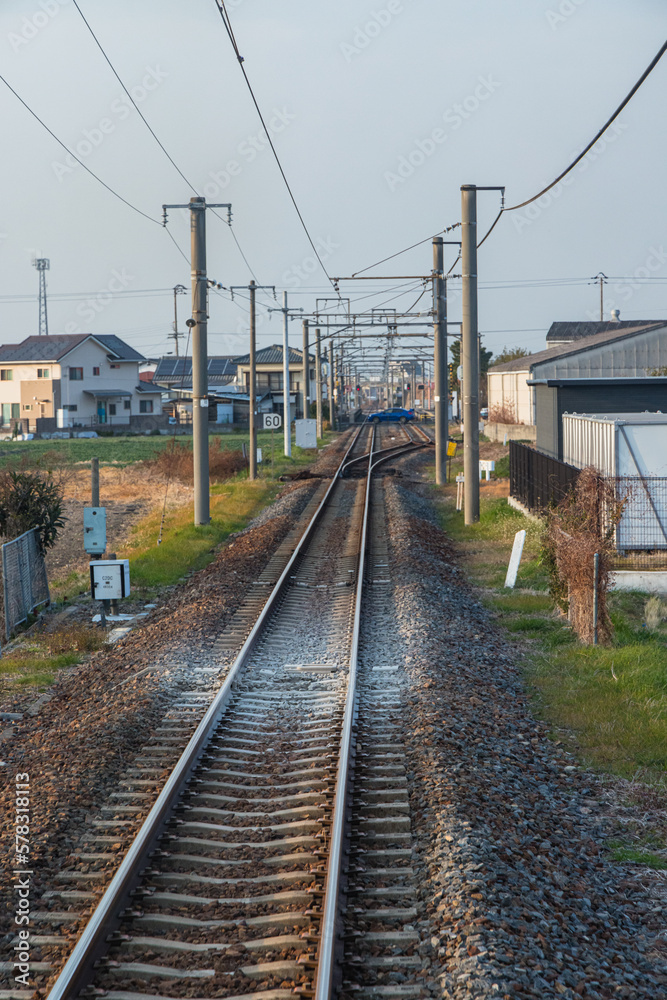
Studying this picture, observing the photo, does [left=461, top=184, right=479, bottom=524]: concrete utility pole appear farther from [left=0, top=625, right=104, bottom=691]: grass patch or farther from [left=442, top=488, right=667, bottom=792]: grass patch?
[left=0, top=625, right=104, bottom=691]: grass patch

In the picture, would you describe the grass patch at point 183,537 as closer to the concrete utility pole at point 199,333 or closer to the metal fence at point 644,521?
the concrete utility pole at point 199,333

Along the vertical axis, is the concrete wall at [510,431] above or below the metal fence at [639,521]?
above

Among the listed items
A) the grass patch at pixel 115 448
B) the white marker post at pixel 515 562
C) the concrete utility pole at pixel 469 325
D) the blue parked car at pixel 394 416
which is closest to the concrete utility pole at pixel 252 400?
the grass patch at pixel 115 448

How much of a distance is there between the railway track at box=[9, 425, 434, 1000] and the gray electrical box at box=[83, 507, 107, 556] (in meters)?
5.00

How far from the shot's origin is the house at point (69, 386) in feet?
256

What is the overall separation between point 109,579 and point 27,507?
3518mm

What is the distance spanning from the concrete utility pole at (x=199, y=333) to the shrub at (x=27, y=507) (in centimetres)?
533

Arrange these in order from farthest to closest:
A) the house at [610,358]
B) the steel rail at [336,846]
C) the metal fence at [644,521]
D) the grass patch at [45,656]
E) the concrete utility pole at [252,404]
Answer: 1. the house at [610,358]
2. the concrete utility pole at [252,404]
3. the metal fence at [644,521]
4. the grass patch at [45,656]
5. the steel rail at [336,846]

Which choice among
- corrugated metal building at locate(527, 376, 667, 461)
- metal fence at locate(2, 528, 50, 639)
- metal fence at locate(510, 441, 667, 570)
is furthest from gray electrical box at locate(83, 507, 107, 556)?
corrugated metal building at locate(527, 376, 667, 461)

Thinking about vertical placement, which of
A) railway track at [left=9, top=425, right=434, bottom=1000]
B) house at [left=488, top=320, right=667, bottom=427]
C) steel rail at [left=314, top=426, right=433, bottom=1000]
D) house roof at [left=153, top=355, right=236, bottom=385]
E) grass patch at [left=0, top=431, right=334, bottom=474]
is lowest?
railway track at [left=9, top=425, right=434, bottom=1000]

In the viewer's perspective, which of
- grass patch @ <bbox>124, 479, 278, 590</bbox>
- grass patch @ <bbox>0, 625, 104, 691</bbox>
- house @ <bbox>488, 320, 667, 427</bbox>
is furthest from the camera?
house @ <bbox>488, 320, 667, 427</bbox>

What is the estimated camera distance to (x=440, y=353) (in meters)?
31.7

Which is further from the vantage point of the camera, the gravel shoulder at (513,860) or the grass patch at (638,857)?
the grass patch at (638,857)

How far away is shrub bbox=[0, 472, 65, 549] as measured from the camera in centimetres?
1606
